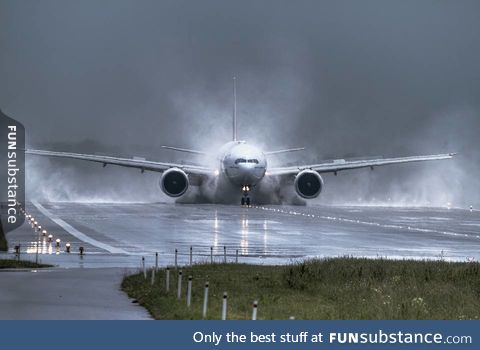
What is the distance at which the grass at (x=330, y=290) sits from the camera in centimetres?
2742

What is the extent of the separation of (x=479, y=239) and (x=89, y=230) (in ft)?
69.8

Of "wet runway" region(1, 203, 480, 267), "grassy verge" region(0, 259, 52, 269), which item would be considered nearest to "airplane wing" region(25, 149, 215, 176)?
"wet runway" region(1, 203, 480, 267)

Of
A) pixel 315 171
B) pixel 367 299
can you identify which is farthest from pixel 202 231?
pixel 315 171

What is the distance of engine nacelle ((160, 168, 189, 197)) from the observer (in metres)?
95.3

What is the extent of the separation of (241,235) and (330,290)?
26.7 m

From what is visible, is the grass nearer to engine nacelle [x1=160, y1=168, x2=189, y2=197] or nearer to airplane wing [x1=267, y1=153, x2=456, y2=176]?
engine nacelle [x1=160, y1=168, x2=189, y2=197]

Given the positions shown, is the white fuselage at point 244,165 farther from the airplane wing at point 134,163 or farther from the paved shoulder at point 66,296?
the paved shoulder at point 66,296

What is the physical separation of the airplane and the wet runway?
6.83 meters

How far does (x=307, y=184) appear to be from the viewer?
323 feet

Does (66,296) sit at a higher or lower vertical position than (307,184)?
lower

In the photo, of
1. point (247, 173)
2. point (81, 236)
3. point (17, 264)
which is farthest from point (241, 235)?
point (247, 173)

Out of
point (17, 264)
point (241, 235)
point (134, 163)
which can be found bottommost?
point (17, 264)

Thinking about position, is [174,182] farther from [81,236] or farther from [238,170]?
[81,236]

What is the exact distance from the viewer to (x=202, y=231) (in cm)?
6206
